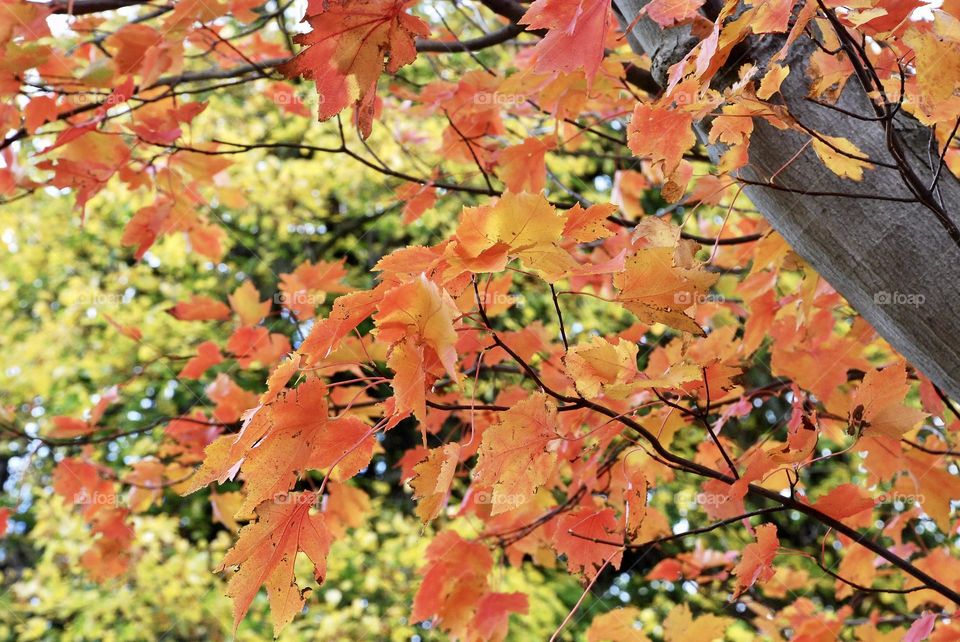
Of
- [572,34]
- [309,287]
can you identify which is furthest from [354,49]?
[309,287]

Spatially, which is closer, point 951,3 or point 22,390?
point 951,3

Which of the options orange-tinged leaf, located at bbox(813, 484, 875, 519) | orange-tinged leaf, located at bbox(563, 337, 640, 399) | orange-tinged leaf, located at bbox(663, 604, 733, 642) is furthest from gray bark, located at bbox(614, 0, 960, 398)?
orange-tinged leaf, located at bbox(663, 604, 733, 642)

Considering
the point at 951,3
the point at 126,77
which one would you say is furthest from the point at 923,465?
the point at 126,77

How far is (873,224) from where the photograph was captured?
81cm

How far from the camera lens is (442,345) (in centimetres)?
58

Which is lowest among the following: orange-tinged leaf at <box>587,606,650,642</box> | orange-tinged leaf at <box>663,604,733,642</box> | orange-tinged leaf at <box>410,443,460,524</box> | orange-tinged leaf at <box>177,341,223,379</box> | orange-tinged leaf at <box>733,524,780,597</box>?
orange-tinged leaf at <box>177,341,223,379</box>

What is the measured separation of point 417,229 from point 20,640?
3.01 meters

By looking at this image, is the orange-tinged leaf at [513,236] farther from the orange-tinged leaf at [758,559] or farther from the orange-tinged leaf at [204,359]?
the orange-tinged leaf at [204,359]

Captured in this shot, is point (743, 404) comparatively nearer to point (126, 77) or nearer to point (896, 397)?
point (896, 397)

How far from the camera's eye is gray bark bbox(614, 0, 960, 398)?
80 centimetres

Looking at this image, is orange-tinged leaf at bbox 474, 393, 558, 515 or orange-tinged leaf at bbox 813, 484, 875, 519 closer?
A: orange-tinged leaf at bbox 474, 393, 558, 515

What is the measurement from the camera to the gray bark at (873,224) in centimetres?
80

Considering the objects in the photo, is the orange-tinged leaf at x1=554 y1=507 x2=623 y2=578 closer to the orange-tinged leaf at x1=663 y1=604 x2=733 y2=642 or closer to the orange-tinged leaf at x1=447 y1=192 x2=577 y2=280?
the orange-tinged leaf at x1=663 y1=604 x2=733 y2=642

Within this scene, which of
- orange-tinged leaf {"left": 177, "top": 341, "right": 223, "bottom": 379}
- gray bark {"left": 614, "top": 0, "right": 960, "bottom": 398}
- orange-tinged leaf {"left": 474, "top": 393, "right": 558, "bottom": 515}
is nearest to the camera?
orange-tinged leaf {"left": 474, "top": 393, "right": 558, "bottom": 515}
